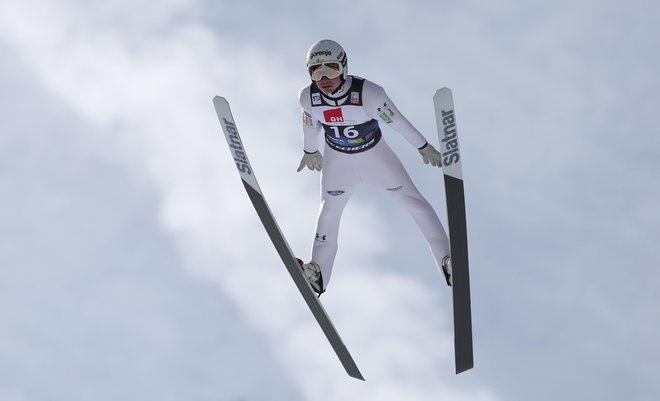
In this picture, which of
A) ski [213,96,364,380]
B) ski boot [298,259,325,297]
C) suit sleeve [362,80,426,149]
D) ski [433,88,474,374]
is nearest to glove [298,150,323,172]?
→ ski [213,96,364,380]

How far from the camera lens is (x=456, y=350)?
438 inches

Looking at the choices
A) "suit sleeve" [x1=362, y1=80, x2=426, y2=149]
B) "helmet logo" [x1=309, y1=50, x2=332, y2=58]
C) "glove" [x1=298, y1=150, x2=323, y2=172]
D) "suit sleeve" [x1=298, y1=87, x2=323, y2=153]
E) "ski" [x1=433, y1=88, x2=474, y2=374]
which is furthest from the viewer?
"glove" [x1=298, y1=150, x2=323, y2=172]

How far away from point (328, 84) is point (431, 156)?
4.67 feet

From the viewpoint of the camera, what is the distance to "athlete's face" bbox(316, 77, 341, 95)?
10455 mm

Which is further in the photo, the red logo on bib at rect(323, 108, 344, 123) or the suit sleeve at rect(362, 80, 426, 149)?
the red logo on bib at rect(323, 108, 344, 123)

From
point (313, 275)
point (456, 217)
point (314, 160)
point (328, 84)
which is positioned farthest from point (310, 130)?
point (456, 217)

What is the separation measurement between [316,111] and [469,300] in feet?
9.13

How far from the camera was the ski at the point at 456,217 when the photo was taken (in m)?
9.70

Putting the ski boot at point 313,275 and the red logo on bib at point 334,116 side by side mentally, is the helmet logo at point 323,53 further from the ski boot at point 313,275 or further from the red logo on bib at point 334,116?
the ski boot at point 313,275

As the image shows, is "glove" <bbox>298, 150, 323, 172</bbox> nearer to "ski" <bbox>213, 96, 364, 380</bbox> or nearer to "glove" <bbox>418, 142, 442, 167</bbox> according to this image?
"ski" <bbox>213, 96, 364, 380</bbox>

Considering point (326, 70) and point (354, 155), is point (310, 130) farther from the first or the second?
point (326, 70)

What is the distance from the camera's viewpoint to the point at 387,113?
1068 cm

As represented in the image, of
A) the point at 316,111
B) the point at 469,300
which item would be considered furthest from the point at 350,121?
the point at 469,300

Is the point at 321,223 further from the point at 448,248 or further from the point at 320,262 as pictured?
the point at 448,248
